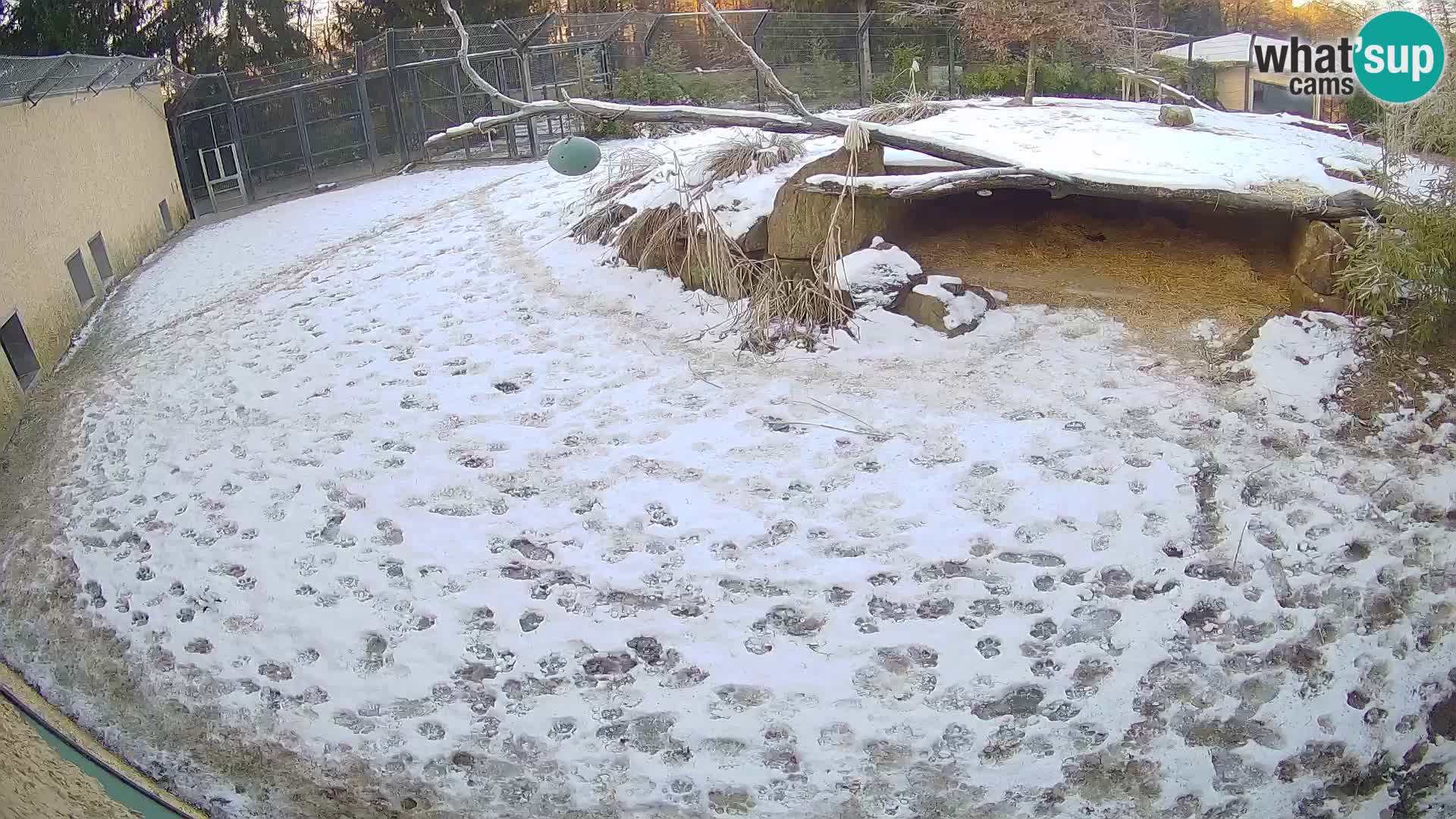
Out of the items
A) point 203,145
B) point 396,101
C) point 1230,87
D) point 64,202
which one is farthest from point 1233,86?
point 64,202

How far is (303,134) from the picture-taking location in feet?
40.6

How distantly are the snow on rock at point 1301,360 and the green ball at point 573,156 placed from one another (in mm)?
3536

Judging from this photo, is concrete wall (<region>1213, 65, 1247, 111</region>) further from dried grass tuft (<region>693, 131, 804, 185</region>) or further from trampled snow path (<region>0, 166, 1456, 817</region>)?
trampled snow path (<region>0, 166, 1456, 817</region>)

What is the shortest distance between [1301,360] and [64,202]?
825 cm

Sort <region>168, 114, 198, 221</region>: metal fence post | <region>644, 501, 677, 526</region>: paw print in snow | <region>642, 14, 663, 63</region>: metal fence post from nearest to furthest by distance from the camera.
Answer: <region>644, 501, 677, 526</region>: paw print in snow < <region>168, 114, 198, 221</region>: metal fence post < <region>642, 14, 663, 63</region>: metal fence post

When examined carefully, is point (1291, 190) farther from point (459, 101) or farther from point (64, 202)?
point (459, 101)

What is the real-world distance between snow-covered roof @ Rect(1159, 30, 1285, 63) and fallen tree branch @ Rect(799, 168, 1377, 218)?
32.8 ft

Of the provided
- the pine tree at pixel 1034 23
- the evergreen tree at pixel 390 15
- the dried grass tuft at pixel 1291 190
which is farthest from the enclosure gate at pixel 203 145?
the dried grass tuft at pixel 1291 190

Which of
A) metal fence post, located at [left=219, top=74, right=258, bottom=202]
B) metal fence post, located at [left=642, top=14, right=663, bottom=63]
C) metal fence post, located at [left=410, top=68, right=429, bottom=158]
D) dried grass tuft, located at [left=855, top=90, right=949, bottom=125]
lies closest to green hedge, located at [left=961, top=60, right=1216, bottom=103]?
A: metal fence post, located at [left=642, top=14, right=663, bottom=63]

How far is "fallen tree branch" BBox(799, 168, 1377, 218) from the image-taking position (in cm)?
488

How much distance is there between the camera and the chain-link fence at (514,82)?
12141 millimetres

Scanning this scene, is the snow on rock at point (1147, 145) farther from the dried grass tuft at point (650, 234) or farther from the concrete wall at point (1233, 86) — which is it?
the concrete wall at point (1233, 86)

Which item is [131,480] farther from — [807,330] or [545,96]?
[545,96]

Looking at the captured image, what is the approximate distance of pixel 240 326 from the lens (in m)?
6.64
